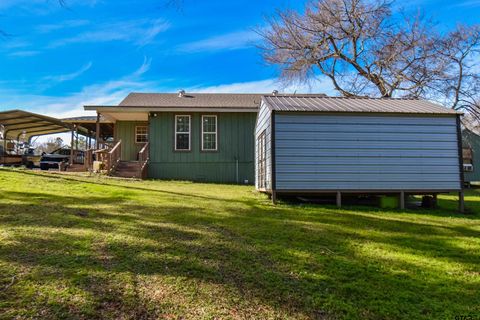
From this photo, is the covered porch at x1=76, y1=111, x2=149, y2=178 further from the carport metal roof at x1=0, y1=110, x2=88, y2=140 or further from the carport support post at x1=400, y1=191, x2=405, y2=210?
the carport support post at x1=400, y1=191, x2=405, y2=210

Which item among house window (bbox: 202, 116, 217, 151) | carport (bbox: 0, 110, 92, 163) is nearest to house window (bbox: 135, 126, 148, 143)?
house window (bbox: 202, 116, 217, 151)

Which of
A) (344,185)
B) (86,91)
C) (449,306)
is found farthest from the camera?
(86,91)

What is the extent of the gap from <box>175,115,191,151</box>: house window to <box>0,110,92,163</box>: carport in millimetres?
5670

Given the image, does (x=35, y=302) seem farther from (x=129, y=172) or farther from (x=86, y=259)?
(x=129, y=172)

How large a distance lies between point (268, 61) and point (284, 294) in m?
16.3

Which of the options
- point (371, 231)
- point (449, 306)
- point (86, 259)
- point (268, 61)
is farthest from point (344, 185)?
point (268, 61)

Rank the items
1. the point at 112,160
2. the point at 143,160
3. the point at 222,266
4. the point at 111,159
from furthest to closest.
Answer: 1. the point at 143,160
2. the point at 112,160
3. the point at 111,159
4. the point at 222,266

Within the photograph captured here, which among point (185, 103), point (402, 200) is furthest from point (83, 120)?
point (402, 200)

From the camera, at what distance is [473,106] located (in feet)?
51.7

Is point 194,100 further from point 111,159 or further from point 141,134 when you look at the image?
point 111,159

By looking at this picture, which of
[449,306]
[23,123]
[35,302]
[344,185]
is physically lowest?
[449,306]

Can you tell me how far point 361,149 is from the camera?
24.9 feet

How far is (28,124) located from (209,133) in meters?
10.6

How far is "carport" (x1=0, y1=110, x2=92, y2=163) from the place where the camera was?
1554 cm
